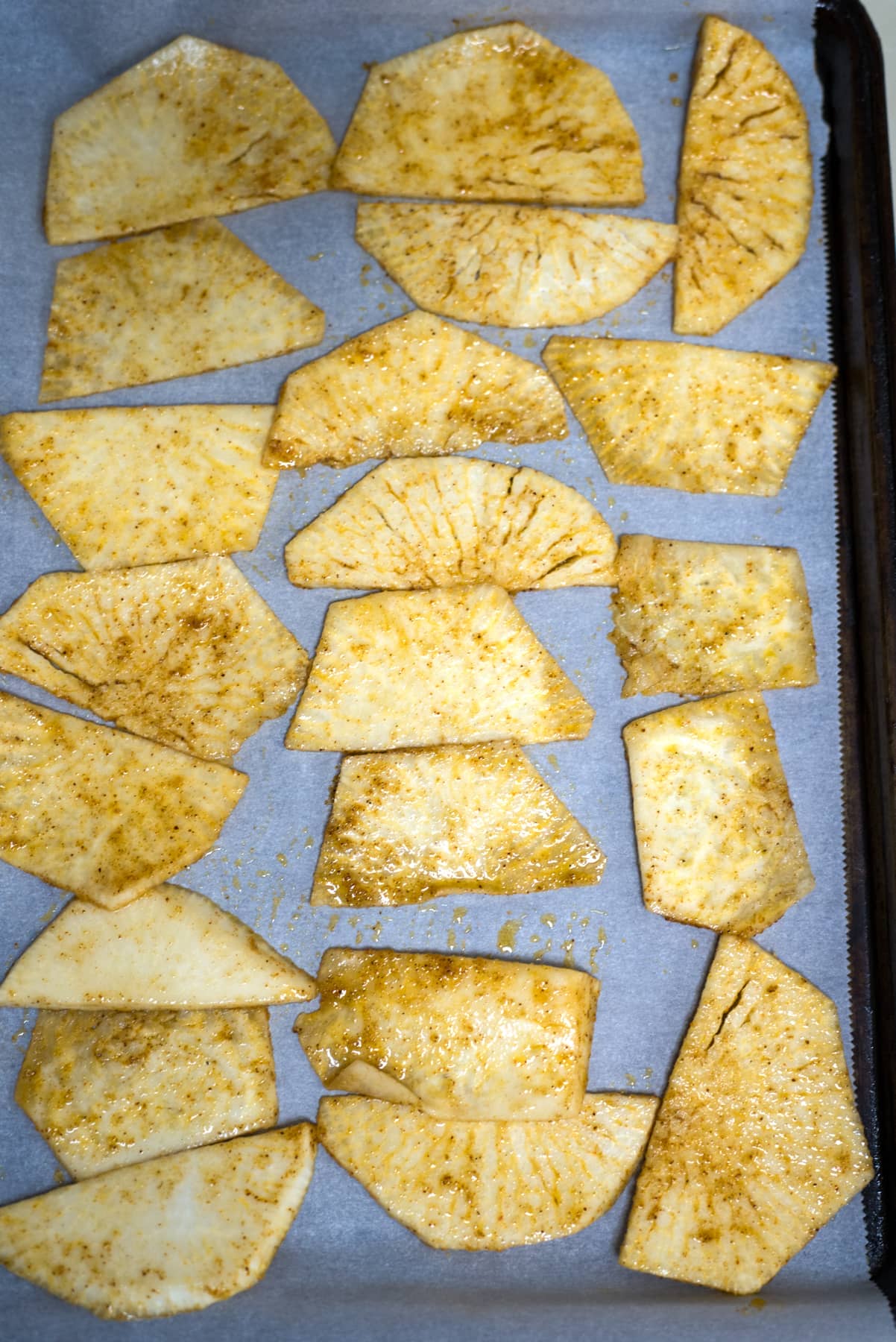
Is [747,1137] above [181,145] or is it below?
below

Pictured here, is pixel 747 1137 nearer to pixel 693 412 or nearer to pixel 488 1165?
pixel 488 1165

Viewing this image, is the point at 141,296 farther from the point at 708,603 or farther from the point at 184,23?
the point at 708,603

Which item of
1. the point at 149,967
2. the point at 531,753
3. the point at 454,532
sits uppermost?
the point at 454,532

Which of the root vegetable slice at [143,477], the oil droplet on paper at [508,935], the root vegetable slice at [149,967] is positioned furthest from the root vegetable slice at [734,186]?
the root vegetable slice at [149,967]

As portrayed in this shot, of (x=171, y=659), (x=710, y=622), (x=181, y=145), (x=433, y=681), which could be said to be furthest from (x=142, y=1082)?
(x=181, y=145)

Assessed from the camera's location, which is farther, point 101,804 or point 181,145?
Answer: point 181,145
